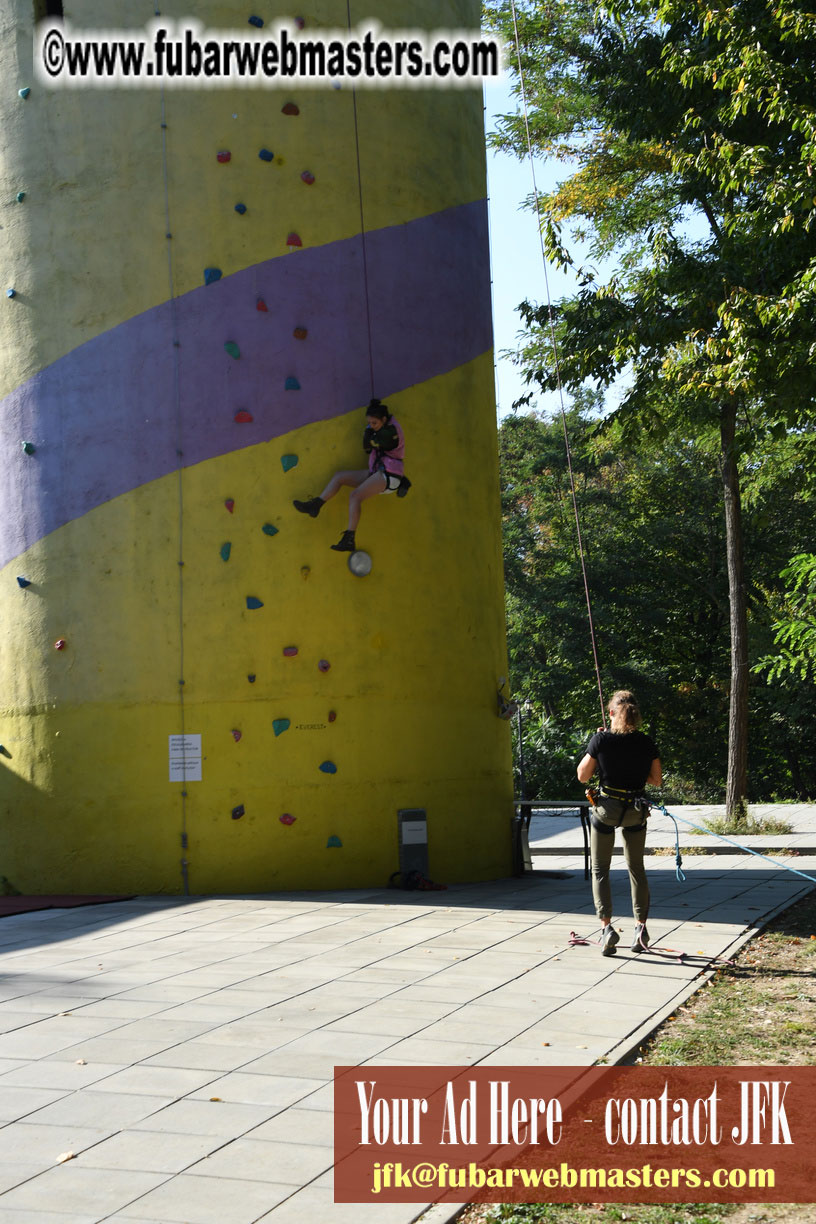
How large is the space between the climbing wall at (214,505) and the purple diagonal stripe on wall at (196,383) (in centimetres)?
3

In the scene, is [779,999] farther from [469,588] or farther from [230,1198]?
[469,588]

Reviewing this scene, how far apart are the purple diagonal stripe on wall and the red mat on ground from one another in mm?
3764

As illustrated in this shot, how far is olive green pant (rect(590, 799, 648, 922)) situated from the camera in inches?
336

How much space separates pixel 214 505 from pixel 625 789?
6.09 metres

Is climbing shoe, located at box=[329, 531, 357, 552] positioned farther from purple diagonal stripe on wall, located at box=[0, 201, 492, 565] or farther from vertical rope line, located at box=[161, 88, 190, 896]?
vertical rope line, located at box=[161, 88, 190, 896]

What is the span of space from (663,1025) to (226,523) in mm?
7704

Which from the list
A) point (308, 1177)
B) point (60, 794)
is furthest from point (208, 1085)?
point (60, 794)

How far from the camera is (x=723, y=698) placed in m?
33.1

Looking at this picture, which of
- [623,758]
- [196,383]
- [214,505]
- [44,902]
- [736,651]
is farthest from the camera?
[736,651]

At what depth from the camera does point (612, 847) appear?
8.62 meters

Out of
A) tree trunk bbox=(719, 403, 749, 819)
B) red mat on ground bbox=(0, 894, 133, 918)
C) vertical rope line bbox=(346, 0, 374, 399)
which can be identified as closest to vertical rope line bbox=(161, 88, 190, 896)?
red mat on ground bbox=(0, 894, 133, 918)

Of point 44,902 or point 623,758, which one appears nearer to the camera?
point 623,758

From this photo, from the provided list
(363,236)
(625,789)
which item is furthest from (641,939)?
(363,236)

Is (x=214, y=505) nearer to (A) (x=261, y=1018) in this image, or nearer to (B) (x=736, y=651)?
(A) (x=261, y=1018)
